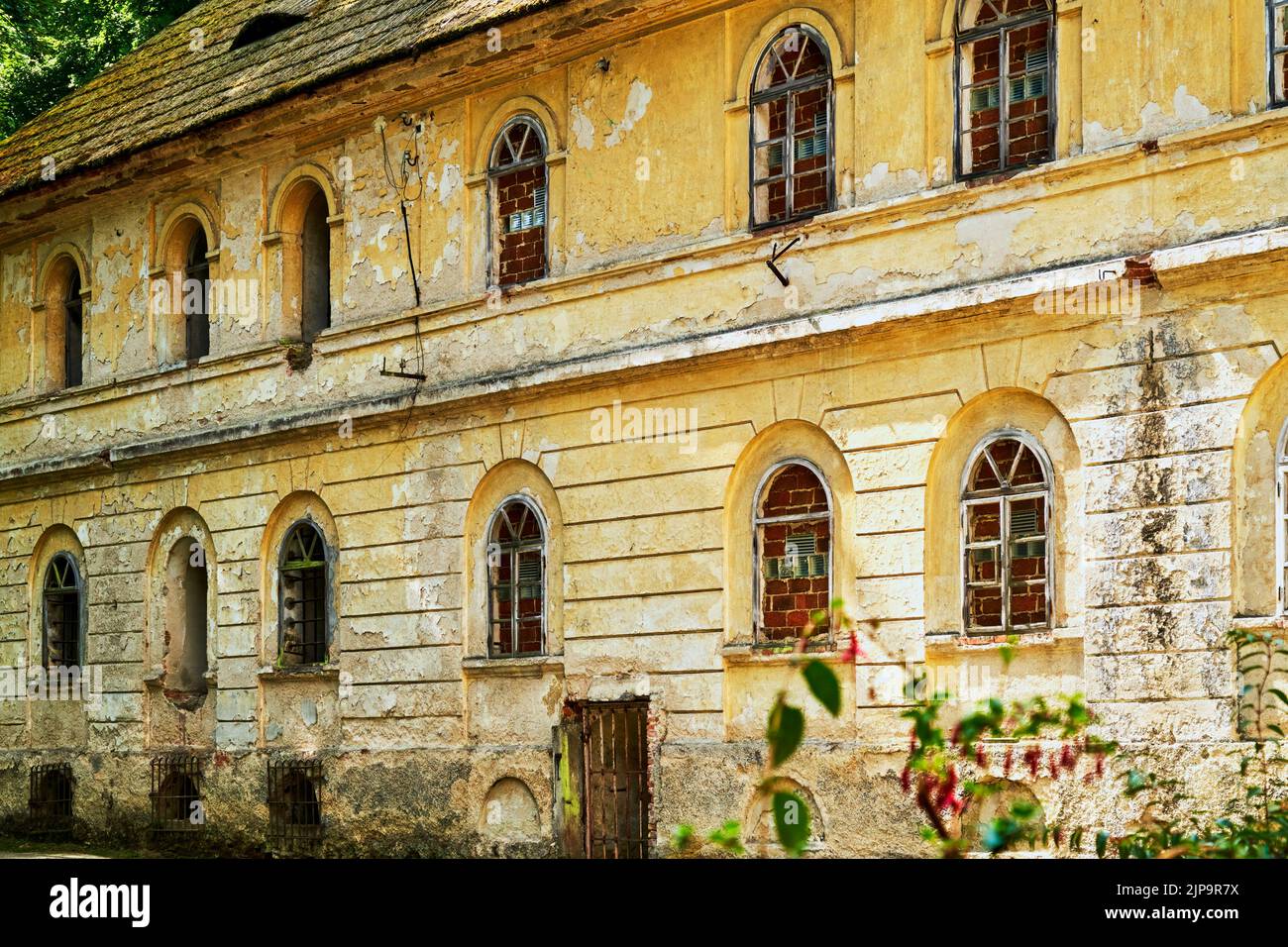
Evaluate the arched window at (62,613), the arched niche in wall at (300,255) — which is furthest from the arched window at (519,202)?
the arched window at (62,613)

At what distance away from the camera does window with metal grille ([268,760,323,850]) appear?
18.6 metres

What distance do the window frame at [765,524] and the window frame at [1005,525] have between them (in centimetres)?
121

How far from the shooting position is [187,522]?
20.9 m

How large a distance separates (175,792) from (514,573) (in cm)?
577

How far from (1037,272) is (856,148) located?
6.90 ft

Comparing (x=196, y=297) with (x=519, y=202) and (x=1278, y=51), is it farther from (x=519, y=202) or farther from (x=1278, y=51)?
(x=1278, y=51)

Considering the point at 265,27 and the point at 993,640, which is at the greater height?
the point at 265,27

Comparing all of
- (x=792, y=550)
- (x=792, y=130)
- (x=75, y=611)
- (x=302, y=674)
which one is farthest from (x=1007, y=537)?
(x=75, y=611)

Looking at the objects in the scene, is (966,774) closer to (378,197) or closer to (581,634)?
(581,634)

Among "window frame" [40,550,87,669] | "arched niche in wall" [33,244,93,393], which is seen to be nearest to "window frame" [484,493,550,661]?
"window frame" [40,550,87,669]

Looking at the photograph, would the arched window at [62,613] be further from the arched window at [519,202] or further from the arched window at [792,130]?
the arched window at [792,130]

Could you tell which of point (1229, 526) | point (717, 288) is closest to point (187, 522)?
point (717, 288)

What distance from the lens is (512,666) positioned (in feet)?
54.9
